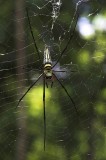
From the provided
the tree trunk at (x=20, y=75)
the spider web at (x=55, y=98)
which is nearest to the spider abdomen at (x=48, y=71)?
the spider web at (x=55, y=98)

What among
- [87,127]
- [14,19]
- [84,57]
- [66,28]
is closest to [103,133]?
[87,127]

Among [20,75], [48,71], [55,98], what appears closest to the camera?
[48,71]

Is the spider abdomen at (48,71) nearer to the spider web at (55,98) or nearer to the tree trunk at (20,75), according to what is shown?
the spider web at (55,98)

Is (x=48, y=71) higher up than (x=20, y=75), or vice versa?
(x=48, y=71)

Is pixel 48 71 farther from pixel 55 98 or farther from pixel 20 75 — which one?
pixel 55 98

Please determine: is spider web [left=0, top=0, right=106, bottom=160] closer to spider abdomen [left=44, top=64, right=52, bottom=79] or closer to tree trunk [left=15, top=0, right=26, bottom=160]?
tree trunk [left=15, top=0, right=26, bottom=160]

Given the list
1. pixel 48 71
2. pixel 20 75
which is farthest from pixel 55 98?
pixel 48 71

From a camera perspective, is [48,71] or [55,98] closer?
[48,71]

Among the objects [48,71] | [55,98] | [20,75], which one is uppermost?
[48,71]

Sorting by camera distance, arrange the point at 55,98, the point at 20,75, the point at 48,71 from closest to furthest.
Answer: the point at 48,71, the point at 20,75, the point at 55,98
